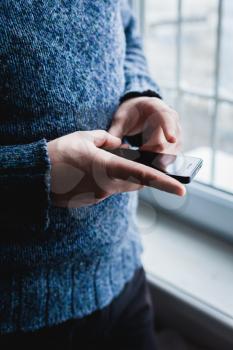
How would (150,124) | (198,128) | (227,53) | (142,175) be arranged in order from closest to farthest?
1. (142,175)
2. (150,124)
3. (227,53)
4. (198,128)

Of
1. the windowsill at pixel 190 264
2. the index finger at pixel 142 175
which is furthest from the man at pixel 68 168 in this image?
the windowsill at pixel 190 264

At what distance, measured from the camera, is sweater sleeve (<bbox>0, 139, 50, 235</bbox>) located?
1.44 ft

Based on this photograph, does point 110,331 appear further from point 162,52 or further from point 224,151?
point 162,52

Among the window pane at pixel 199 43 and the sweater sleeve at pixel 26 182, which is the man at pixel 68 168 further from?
the window pane at pixel 199 43

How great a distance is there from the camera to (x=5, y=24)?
18.3 inches

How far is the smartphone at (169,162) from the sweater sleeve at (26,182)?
9cm

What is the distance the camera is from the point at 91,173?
0.44 m

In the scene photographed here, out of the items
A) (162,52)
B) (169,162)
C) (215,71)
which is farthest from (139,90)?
(162,52)

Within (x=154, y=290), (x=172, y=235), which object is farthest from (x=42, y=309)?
(x=172, y=235)

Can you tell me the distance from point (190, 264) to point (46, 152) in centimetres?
52

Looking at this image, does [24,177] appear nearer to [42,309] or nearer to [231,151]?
[42,309]

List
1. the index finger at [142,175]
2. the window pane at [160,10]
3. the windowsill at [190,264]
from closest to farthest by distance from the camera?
the index finger at [142,175], the windowsill at [190,264], the window pane at [160,10]

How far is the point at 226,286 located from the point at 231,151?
27 cm

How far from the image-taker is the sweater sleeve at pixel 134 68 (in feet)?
2.00
